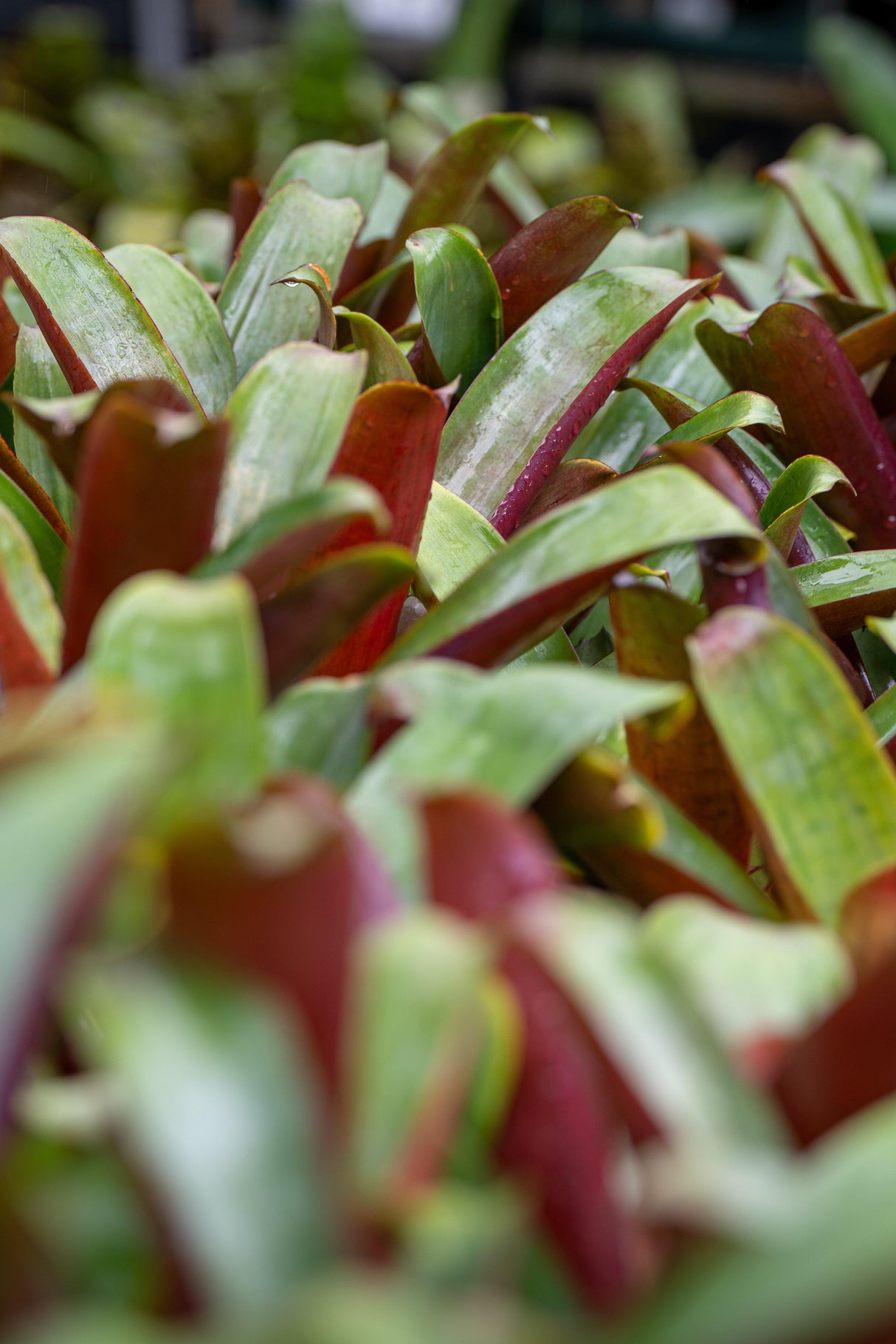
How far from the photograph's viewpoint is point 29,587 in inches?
19.2

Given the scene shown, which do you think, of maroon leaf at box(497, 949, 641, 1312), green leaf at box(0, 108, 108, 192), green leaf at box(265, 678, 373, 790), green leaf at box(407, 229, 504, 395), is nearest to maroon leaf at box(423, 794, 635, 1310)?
maroon leaf at box(497, 949, 641, 1312)

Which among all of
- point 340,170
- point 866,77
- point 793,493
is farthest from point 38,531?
point 866,77

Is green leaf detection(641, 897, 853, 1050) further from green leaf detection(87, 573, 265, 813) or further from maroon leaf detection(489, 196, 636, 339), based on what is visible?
maroon leaf detection(489, 196, 636, 339)

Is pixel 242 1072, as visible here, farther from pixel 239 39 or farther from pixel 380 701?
pixel 239 39

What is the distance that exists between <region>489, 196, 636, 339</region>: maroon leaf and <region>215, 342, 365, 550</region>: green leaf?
0.30 m

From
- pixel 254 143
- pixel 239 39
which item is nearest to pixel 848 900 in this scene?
pixel 254 143

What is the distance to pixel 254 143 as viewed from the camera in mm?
3932

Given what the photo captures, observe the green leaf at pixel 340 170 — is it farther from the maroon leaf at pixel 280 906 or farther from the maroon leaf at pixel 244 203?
the maroon leaf at pixel 280 906

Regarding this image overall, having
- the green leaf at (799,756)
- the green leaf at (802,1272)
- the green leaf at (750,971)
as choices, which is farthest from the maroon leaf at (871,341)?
the green leaf at (802,1272)

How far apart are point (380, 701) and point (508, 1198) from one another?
190 millimetres

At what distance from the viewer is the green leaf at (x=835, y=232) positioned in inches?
41.7

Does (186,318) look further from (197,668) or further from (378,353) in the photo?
(197,668)

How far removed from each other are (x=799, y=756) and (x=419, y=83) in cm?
337

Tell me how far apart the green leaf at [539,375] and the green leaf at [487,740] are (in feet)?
0.94
